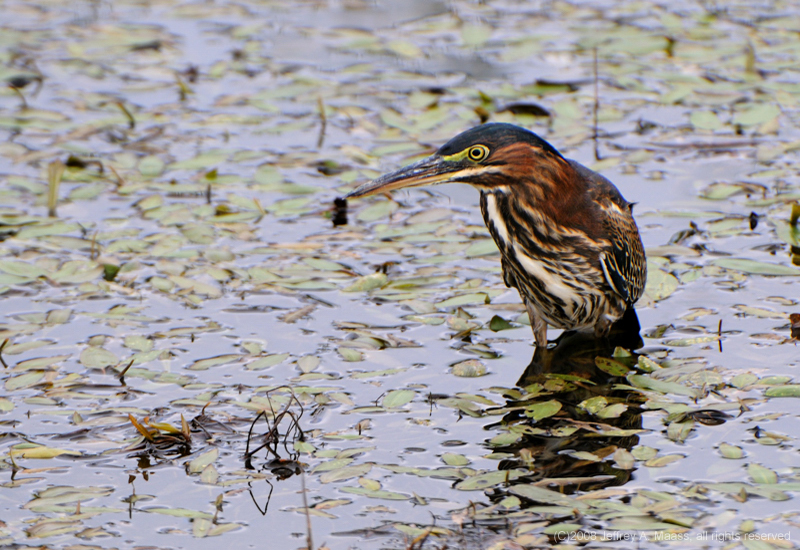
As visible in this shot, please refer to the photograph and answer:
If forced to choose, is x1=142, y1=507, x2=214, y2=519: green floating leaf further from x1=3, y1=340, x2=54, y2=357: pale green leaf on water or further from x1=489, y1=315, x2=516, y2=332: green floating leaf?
x1=489, y1=315, x2=516, y2=332: green floating leaf

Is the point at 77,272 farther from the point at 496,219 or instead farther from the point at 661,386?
the point at 661,386

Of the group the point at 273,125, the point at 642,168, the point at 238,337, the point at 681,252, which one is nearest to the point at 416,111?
the point at 273,125

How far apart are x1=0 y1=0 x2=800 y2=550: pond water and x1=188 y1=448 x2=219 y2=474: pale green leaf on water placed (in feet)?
0.04

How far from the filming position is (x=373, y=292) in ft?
21.2

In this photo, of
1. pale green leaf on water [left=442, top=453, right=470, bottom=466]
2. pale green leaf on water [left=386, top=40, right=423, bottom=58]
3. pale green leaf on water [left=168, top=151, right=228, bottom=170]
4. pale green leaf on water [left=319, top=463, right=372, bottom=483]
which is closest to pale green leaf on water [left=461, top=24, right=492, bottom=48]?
pale green leaf on water [left=386, top=40, right=423, bottom=58]

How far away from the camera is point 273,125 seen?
8844mm

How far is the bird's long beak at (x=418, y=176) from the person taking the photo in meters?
5.18

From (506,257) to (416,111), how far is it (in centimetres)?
388

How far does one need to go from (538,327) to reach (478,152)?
1.23m

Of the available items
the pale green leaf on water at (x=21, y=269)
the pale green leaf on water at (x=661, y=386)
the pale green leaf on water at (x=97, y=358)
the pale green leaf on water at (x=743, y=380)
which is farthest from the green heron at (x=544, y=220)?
the pale green leaf on water at (x=21, y=269)

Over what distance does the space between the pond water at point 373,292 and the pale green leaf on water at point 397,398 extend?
2 cm

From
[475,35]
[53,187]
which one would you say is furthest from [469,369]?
[475,35]

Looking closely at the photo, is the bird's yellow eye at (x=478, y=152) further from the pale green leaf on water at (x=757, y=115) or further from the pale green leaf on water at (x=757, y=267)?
the pale green leaf on water at (x=757, y=115)

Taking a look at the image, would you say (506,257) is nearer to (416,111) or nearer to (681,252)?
(681,252)
